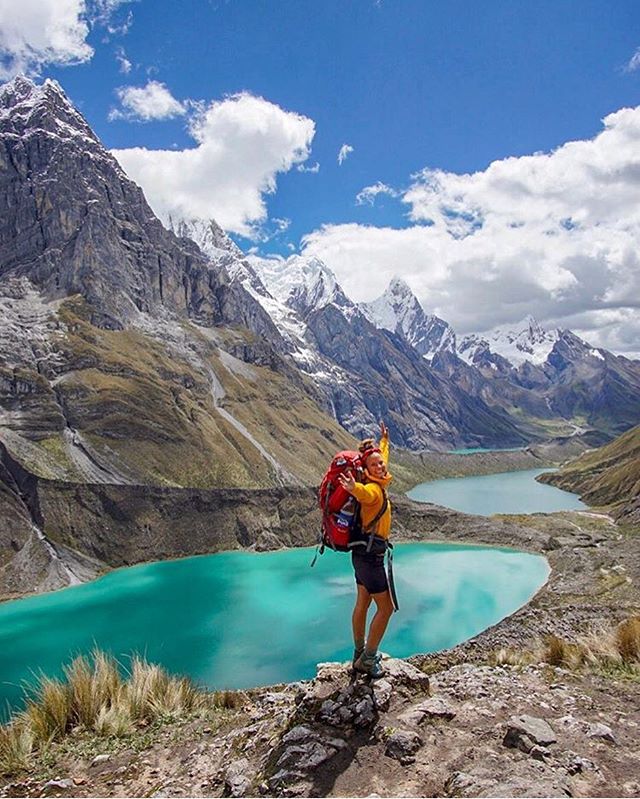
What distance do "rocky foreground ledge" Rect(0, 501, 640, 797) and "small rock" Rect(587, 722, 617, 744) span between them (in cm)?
1

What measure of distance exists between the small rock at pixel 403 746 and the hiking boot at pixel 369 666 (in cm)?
144

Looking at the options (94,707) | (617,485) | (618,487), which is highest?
(94,707)

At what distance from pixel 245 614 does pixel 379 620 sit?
5565 centimetres

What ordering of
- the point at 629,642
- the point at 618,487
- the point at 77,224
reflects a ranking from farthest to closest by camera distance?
1. the point at 77,224
2. the point at 618,487
3. the point at 629,642

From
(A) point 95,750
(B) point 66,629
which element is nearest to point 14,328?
(B) point 66,629

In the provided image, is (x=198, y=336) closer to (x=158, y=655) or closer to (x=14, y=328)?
(x=14, y=328)

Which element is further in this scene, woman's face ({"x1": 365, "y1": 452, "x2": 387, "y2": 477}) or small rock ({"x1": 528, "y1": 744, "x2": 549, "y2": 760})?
woman's face ({"x1": 365, "y1": 452, "x2": 387, "y2": 477})

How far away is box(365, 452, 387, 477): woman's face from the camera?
853 cm

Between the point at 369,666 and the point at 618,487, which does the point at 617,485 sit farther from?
the point at 369,666

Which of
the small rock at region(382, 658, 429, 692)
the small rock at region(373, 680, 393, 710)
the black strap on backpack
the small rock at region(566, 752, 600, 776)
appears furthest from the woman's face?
the small rock at region(566, 752, 600, 776)

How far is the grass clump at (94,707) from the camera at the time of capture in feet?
26.5

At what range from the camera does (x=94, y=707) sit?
9016 millimetres

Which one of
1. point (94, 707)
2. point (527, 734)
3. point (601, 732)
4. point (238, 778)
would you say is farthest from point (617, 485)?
point (238, 778)

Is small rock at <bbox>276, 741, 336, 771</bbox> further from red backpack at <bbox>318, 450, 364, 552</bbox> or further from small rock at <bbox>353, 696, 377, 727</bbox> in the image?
red backpack at <bbox>318, 450, 364, 552</bbox>
